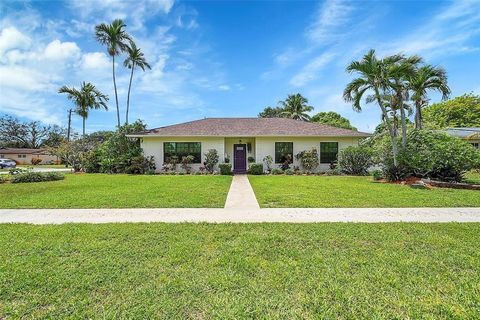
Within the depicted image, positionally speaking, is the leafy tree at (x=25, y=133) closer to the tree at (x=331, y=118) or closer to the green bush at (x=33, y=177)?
the green bush at (x=33, y=177)

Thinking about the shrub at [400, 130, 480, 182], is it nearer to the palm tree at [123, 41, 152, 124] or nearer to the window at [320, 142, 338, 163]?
the window at [320, 142, 338, 163]

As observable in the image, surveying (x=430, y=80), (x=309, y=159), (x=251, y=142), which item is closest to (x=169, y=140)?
(x=251, y=142)

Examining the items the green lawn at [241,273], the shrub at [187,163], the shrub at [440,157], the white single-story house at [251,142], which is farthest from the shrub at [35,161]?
the shrub at [440,157]

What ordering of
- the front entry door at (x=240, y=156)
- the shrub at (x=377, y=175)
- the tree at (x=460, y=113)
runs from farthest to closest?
1. the tree at (x=460, y=113)
2. the front entry door at (x=240, y=156)
3. the shrub at (x=377, y=175)

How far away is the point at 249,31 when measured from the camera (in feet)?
44.5

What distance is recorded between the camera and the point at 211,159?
19.1 meters

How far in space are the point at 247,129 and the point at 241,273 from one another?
57.3 ft

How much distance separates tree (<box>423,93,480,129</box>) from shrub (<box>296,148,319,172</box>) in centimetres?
3031

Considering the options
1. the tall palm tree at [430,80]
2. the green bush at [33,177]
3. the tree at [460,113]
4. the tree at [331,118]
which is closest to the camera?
the tall palm tree at [430,80]

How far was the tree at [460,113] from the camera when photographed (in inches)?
1512

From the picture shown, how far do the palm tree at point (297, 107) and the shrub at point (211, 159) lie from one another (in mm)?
22143

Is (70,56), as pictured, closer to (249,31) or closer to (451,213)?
(249,31)

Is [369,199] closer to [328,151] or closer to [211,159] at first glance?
[328,151]

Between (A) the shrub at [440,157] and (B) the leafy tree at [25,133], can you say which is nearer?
(A) the shrub at [440,157]
